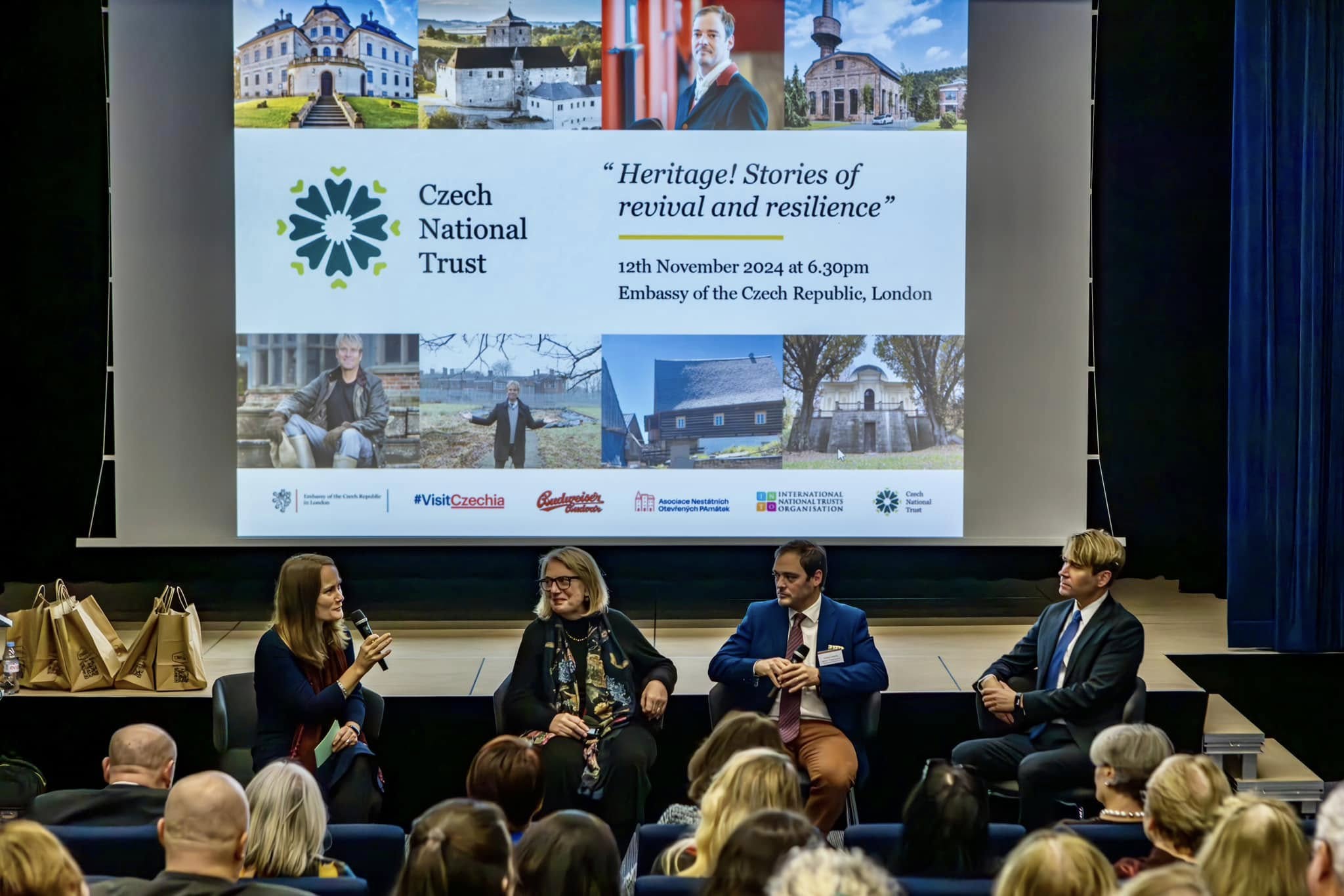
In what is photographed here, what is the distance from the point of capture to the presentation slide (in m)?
5.89

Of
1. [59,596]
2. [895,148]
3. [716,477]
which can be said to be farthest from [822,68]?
[59,596]

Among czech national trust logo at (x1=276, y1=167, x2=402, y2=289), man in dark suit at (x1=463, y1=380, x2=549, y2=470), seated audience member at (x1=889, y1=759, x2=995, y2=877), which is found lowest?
seated audience member at (x1=889, y1=759, x2=995, y2=877)

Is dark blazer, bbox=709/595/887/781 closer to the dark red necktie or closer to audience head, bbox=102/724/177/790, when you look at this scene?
the dark red necktie

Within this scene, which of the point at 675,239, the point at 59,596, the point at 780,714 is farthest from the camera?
the point at 675,239

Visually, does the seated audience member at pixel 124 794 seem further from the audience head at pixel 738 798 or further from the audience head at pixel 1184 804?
the audience head at pixel 1184 804

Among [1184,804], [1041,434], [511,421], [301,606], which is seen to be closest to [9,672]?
[301,606]

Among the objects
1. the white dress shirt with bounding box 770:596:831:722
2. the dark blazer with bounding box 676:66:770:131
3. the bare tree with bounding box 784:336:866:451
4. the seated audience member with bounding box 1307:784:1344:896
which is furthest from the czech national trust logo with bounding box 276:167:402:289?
the seated audience member with bounding box 1307:784:1344:896

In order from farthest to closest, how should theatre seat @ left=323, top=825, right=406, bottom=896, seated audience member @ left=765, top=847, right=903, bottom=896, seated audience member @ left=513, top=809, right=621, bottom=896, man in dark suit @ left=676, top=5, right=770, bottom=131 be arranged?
man in dark suit @ left=676, top=5, right=770, bottom=131
theatre seat @ left=323, top=825, right=406, bottom=896
seated audience member @ left=513, top=809, right=621, bottom=896
seated audience member @ left=765, top=847, right=903, bottom=896

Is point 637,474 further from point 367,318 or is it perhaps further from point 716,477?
point 367,318

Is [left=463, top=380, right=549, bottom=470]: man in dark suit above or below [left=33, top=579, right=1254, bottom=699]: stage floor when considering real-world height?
above

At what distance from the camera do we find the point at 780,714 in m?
4.12

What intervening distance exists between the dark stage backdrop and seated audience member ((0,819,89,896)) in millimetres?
4079

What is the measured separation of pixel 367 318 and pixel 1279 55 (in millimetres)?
3915

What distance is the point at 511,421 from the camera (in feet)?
19.6
